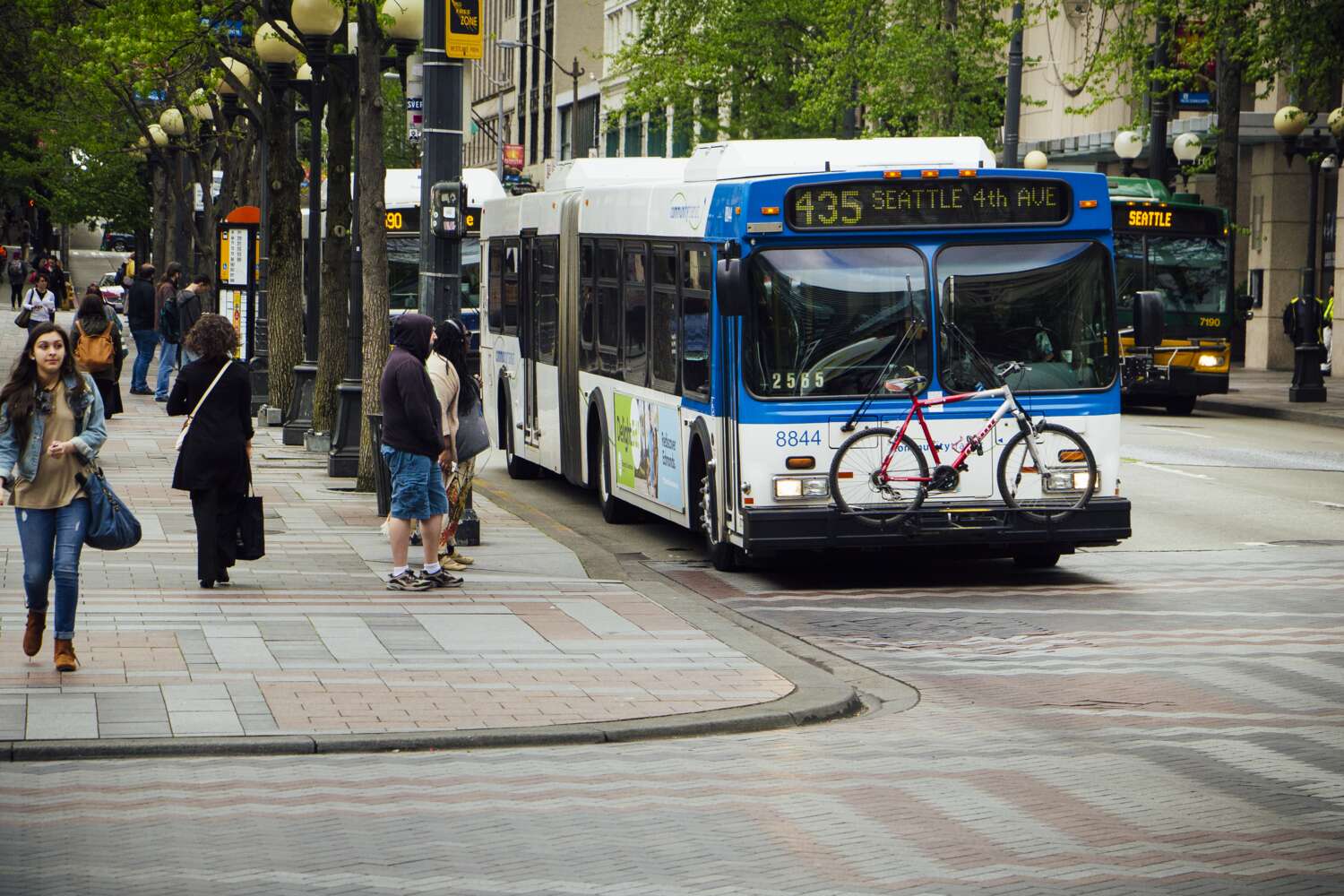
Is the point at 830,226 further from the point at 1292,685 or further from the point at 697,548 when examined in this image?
the point at 1292,685

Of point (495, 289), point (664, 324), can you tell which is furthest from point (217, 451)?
point (495, 289)

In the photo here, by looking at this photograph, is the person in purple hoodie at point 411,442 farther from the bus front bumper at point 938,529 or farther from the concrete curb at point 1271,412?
the concrete curb at point 1271,412

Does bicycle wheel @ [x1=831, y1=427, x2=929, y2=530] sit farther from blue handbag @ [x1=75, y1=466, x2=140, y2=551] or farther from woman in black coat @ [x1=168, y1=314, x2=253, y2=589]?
blue handbag @ [x1=75, y1=466, x2=140, y2=551]

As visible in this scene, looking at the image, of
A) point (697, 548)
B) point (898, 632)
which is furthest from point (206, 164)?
point (898, 632)

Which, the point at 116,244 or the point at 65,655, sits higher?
the point at 116,244

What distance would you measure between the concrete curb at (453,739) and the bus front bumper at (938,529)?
3.97m

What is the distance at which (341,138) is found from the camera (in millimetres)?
23719

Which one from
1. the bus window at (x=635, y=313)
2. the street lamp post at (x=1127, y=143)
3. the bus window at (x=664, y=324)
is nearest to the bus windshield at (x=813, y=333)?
the bus window at (x=664, y=324)

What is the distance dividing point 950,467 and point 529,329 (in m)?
7.78

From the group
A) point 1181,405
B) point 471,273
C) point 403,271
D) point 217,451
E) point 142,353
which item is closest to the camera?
point 217,451

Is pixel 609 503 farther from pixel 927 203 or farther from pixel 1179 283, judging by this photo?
pixel 1179 283

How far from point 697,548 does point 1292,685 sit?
6591 mm

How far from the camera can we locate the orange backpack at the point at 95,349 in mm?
22922

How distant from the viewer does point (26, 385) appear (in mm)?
10086
